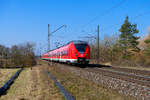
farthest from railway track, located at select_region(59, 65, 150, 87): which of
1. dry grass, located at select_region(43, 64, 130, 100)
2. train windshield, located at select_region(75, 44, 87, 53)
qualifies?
train windshield, located at select_region(75, 44, 87, 53)

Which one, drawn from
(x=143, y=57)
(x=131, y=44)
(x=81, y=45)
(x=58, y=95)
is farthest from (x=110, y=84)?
(x=131, y=44)

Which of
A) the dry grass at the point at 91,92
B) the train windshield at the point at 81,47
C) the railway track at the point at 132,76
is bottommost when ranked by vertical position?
the dry grass at the point at 91,92

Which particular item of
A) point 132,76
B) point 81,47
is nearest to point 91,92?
point 132,76

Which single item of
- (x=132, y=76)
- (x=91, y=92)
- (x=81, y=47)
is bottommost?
(x=91, y=92)

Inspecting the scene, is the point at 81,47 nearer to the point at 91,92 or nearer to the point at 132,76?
the point at 132,76

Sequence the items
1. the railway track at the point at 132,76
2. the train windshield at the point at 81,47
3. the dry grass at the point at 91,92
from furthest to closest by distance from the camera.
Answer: the train windshield at the point at 81,47 < the railway track at the point at 132,76 < the dry grass at the point at 91,92

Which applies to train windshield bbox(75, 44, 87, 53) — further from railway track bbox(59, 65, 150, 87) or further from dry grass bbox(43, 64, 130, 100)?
dry grass bbox(43, 64, 130, 100)

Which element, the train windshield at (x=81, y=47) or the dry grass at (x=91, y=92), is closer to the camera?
the dry grass at (x=91, y=92)

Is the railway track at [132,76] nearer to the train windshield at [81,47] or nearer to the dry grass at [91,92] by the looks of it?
the dry grass at [91,92]

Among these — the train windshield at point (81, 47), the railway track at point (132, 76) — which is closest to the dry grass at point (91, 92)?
the railway track at point (132, 76)

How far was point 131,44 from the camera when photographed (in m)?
44.3

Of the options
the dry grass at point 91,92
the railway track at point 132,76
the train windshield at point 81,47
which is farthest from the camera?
the train windshield at point 81,47

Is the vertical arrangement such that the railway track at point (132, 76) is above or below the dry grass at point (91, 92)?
above

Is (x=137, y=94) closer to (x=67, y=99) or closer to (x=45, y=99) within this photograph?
(x=67, y=99)
